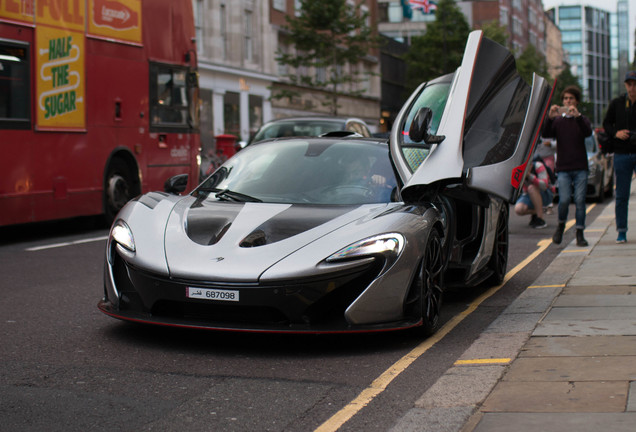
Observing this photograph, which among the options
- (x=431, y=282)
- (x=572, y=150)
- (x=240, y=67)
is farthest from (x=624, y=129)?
(x=240, y=67)

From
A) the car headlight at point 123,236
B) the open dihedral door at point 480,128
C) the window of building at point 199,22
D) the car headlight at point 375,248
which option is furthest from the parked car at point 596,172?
the window of building at point 199,22

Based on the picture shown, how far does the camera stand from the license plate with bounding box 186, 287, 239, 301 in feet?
18.1

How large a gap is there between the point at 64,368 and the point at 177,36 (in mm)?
12103

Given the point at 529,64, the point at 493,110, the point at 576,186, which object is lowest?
the point at 576,186

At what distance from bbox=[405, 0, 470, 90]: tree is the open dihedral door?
212ft

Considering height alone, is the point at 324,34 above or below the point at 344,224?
above

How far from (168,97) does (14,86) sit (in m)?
4.23

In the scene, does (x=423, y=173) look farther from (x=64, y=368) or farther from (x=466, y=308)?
(x=64, y=368)

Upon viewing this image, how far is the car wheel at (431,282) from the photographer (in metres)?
5.99

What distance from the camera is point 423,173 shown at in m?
6.54

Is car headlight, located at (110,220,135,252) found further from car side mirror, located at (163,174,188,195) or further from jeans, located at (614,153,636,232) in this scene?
jeans, located at (614,153,636,232)

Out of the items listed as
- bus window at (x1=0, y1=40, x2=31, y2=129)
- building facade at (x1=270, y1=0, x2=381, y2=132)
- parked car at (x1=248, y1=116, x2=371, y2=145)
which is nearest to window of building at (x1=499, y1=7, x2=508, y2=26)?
building facade at (x1=270, y1=0, x2=381, y2=132)

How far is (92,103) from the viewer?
14305mm

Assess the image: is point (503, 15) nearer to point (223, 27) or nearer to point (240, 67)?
point (240, 67)
